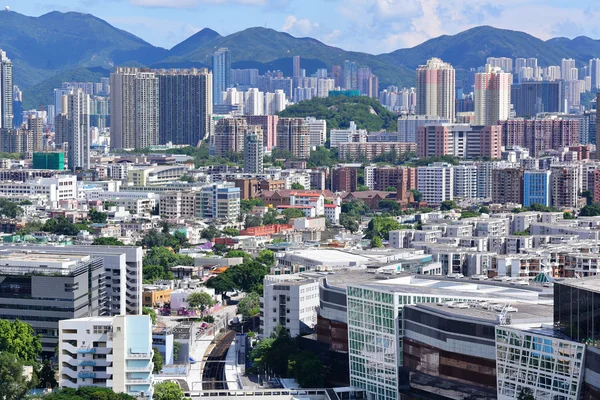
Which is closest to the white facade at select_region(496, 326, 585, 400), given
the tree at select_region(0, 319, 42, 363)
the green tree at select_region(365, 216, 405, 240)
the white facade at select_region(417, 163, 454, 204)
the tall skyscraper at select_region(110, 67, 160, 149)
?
the tree at select_region(0, 319, 42, 363)

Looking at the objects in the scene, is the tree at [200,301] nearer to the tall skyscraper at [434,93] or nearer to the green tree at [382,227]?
the green tree at [382,227]

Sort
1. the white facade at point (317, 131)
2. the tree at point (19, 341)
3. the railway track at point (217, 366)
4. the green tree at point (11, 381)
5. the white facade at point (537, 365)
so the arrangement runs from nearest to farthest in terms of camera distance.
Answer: the white facade at point (537, 365) < the green tree at point (11, 381) < the tree at point (19, 341) < the railway track at point (217, 366) < the white facade at point (317, 131)

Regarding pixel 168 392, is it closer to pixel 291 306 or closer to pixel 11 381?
pixel 11 381

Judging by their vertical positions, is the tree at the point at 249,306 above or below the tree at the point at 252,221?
below

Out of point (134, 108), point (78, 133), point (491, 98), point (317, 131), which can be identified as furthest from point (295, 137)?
point (491, 98)

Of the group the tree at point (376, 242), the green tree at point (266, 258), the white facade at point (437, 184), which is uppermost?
the white facade at point (437, 184)

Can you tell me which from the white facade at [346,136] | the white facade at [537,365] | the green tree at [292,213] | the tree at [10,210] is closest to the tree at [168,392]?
the white facade at [537,365]

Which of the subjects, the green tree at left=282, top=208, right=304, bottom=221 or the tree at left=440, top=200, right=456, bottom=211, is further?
the tree at left=440, top=200, right=456, bottom=211

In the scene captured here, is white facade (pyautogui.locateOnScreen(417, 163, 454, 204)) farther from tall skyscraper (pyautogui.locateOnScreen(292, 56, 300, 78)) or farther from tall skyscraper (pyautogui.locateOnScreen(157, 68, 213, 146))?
tall skyscraper (pyautogui.locateOnScreen(292, 56, 300, 78))
